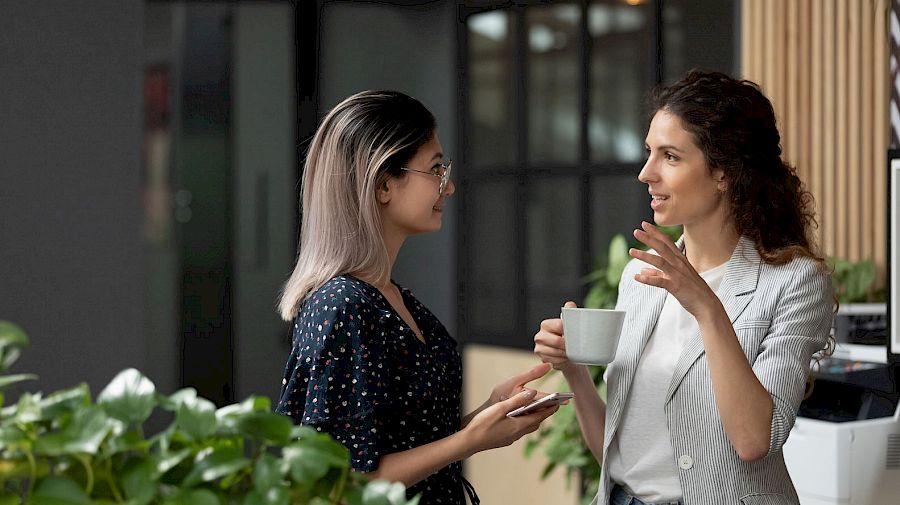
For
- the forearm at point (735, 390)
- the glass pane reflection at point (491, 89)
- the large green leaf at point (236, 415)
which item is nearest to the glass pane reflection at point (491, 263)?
the glass pane reflection at point (491, 89)

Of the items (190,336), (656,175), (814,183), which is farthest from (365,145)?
(190,336)

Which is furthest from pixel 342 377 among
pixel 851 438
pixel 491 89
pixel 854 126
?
pixel 491 89

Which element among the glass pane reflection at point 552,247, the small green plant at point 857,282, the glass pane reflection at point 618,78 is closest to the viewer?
the small green plant at point 857,282

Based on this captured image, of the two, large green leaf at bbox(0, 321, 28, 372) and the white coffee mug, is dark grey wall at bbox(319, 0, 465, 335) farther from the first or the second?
large green leaf at bbox(0, 321, 28, 372)

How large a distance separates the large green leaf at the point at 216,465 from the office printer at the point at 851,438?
7.44 feet

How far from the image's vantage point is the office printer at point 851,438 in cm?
260

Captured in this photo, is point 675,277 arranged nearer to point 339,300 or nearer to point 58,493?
point 339,300

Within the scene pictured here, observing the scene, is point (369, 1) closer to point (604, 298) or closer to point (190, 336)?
point (190, 336)

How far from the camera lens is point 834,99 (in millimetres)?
3611

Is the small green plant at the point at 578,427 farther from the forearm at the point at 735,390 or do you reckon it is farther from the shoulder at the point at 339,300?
the shoulder at the point at 339,300

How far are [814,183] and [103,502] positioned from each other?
3434 millimetres

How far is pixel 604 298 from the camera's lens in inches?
140

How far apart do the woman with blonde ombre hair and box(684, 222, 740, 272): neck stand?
36 cm

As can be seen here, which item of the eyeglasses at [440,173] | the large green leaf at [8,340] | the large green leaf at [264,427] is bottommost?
the large green leaf at [264,427]
